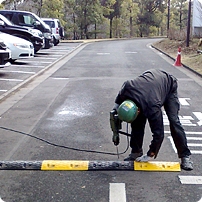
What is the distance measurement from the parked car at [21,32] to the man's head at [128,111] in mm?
14715

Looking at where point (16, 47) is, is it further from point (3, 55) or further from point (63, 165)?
point (63, 165)

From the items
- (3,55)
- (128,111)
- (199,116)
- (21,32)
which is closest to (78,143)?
(128,111)

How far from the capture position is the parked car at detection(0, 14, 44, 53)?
17.4m

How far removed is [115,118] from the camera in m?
4.05

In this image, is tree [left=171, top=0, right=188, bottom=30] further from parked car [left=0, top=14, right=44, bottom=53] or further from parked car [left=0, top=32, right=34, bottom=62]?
parked car [left=0, top=32, right=34, bottom=62]

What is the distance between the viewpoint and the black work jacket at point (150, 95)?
389cm

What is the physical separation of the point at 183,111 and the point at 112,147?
298 cm

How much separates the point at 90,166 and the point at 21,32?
14.6 m

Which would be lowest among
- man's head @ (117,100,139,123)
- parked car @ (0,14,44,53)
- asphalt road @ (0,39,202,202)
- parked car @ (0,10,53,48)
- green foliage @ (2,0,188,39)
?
asphalt road @ (0,39,202,202)

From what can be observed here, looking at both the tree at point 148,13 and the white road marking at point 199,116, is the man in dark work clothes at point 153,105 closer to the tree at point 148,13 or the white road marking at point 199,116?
the white road marking at point 199,116

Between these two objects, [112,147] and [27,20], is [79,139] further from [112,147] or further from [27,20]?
[27,20]

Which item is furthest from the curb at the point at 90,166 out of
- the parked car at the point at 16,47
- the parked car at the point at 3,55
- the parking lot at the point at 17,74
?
the parked car at the point at 16,47

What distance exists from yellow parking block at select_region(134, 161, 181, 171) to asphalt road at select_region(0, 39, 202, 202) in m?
0.11

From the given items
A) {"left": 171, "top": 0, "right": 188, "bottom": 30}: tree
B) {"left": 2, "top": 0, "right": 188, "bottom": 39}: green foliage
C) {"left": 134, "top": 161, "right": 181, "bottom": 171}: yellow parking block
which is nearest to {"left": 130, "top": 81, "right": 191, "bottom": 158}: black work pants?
{"left": 134, "top": 161, "right": 181, "bottom": 171}: yellow parking block
